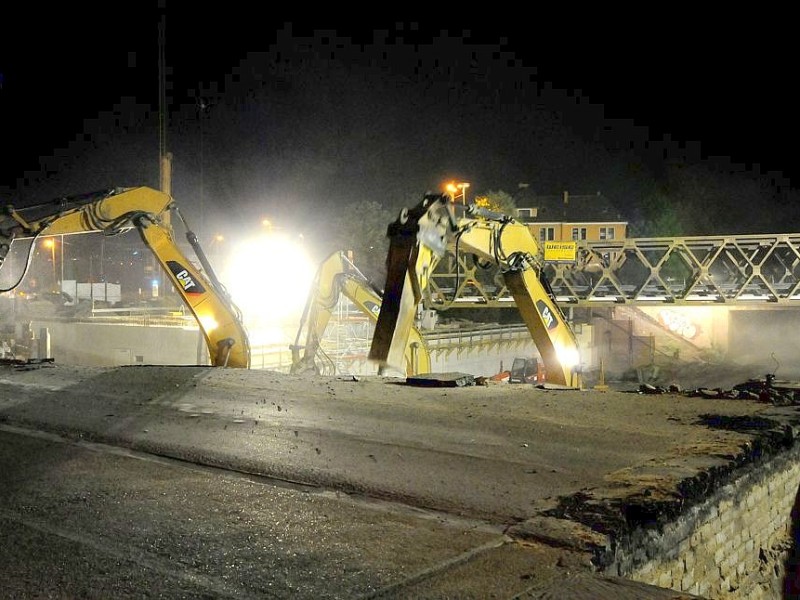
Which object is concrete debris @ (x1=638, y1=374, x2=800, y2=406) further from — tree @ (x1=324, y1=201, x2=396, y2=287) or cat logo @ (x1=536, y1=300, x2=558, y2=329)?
tree @ (x1=324, y1=201, x2=396, y2=287)

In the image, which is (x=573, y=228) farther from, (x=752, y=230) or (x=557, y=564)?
(x=557, y=564)

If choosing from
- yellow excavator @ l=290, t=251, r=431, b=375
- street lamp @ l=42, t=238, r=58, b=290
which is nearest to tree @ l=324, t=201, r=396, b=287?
street lamp @ l=42, t=238, r=58, b=290

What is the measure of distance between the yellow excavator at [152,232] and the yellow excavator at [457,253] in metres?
6.47

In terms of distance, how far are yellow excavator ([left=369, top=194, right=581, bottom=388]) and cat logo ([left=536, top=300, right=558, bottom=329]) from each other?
0.02m

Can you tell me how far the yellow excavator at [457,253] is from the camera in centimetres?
1162

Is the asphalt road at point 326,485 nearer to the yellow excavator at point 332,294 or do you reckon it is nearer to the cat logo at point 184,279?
the cat logo at point 184,279

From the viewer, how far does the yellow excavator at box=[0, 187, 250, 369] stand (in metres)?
16.9

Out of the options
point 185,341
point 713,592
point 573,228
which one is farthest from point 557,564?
point 573,228

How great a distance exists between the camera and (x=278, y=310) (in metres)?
32.5

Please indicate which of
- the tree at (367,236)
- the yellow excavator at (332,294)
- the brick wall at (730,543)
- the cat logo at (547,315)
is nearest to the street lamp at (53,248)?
the tree at (367,236)

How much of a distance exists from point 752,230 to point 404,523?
66.9 metres

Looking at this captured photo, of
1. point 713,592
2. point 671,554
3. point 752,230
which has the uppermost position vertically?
point 752,230

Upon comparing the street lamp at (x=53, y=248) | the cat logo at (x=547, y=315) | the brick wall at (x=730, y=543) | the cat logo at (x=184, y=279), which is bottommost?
the brick wall at (x=730, y=543)

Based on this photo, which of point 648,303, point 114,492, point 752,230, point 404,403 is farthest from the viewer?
point 752,230
